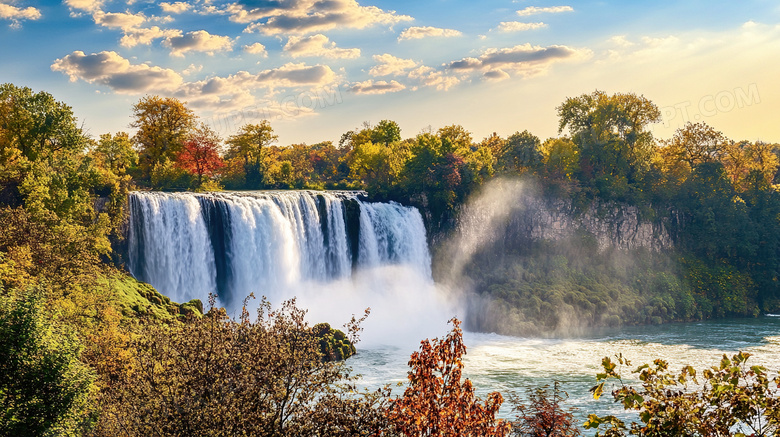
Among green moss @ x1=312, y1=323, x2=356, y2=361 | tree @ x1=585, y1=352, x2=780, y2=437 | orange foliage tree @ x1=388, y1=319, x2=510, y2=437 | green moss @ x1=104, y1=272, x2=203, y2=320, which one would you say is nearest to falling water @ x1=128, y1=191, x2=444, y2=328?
green moss @ x1=104, y1=272, x2=203, y2=320

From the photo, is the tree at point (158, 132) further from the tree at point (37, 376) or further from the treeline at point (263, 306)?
the tree at point (37, 376)

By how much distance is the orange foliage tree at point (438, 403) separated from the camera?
7855 mm

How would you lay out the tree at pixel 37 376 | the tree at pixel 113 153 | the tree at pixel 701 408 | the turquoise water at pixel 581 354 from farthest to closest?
the tree at pixel 113 153
the turquoise water at pixel 581 354
the tree at pixel 37 376
the tree at pixel 701 408

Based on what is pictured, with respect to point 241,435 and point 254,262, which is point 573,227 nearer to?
point 254,262

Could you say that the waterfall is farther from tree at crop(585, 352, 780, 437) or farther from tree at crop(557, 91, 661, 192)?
tree at crop(585, 352, 780, 437)

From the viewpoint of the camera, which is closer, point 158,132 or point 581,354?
→ point 581,354

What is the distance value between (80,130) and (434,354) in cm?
3417

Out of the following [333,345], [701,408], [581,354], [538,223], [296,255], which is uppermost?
[538,223]

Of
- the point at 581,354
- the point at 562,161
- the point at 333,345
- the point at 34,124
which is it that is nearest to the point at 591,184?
the point at 562,161

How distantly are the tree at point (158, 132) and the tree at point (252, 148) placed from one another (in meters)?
7.44

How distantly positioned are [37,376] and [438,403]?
12.6 metres

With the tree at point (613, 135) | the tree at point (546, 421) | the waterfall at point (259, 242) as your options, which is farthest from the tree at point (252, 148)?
the tree at point (546, 421)

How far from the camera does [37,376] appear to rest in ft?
51.4

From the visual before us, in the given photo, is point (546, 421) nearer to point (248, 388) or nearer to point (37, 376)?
point (248, 388)
